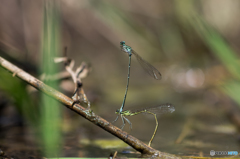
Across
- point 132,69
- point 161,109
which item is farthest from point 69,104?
point 132,69

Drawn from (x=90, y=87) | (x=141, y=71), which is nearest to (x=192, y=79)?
(x=141, y=71)

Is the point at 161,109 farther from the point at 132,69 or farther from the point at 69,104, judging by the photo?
the point at 132,69

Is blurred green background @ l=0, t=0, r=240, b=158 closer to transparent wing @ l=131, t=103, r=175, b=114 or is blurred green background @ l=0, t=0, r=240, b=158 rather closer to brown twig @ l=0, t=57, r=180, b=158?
brown twig @ l=0, t=57, r=180, b=158

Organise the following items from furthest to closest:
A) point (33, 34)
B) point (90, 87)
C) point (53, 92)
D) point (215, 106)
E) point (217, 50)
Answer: point (33, 34) < point (90, 87) < point (215, 106) < point (217, 50) < point (53, 92)

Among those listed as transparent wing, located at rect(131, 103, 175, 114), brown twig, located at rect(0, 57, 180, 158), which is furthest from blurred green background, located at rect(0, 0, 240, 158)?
transparent wing, located at rect(131, 103, 175, 114)

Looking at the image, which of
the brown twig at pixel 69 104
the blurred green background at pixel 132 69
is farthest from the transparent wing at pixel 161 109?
the brown twig at pixel 69 104

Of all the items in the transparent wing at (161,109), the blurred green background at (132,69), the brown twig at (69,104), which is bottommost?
the brown twig at (69,104)

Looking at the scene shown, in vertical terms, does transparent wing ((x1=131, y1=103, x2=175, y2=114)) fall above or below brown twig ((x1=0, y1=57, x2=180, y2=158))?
above

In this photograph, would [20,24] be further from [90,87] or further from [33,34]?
[90,87]

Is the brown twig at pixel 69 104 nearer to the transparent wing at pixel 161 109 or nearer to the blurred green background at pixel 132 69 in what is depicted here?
the blurred green background at pixel 132 69
